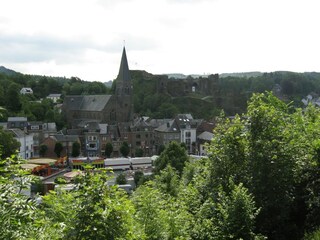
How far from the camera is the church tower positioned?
77.6m

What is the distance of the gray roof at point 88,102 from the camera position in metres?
76.8

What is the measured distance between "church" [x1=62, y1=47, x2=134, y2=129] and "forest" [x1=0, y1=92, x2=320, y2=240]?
6045 cm

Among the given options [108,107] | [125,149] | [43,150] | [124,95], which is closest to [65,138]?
[43,150]

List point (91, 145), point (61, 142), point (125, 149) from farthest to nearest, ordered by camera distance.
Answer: point (91, 145) → point (125, 149) → point (61, 142)

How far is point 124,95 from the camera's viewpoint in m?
78.1

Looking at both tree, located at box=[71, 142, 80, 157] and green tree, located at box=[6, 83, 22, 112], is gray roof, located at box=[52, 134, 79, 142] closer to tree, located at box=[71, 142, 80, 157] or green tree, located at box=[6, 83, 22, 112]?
tree, located at box=[71, 142, 80, 157]

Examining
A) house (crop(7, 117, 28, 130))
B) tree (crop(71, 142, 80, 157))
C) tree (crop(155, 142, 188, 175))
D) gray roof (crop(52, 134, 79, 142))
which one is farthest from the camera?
house (crop(7, 117, 28, 130))

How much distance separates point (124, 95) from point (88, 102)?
23.1 ft

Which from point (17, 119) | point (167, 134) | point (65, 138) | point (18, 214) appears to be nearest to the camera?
point (18, 214)

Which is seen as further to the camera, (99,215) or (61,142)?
(61,142)

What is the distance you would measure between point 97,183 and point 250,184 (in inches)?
239

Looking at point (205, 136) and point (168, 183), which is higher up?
point (168, 183)

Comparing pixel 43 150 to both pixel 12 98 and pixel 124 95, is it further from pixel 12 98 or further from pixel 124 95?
pixel 124 95

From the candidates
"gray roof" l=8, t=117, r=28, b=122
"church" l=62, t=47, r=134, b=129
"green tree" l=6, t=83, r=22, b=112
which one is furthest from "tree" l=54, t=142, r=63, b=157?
"green tree" l=6, t=83, r=22, b=112
